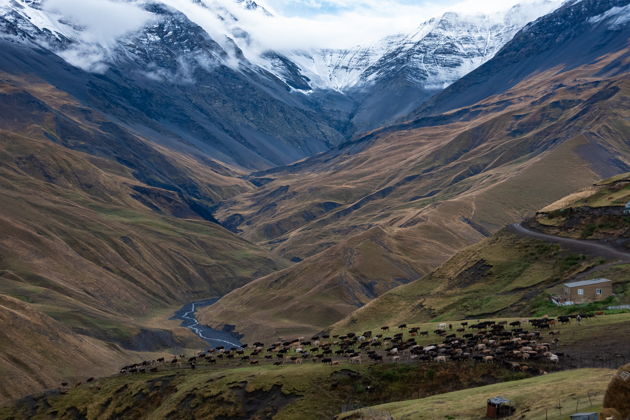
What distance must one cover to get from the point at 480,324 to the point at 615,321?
1728 cm

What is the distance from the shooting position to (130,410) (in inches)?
3398

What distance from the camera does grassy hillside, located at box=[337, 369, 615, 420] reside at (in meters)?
44.2

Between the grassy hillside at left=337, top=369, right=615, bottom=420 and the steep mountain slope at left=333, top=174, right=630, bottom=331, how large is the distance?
4105 centimetres

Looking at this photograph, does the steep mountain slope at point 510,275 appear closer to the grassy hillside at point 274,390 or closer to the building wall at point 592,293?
the building wall at point 592,293

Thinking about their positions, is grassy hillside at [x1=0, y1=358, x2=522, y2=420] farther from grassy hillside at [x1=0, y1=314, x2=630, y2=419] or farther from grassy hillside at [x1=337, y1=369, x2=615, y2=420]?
grassy hillside at [x1=337, y1=369, x2=615, y2=420]

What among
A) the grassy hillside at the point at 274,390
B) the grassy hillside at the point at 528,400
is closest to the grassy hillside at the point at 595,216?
the grassy hillside at the point at 274,390

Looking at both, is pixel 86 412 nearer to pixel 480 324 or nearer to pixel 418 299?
pixel 480 324

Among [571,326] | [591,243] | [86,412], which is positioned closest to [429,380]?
[571,326]

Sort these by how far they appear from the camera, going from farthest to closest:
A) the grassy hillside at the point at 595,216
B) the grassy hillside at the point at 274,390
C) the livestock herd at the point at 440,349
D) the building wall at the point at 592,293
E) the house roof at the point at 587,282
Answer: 1. the grassy hillside at the point at 595,216
2. the house roof at the point at 587,282
3. the building wall at the point at 592,293
4. the grassy hillside at the point at 274,390
5. the livestock herd at the point at 440,349

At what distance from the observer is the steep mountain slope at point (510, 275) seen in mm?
105125

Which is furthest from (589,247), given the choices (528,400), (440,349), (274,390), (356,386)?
(528,400)

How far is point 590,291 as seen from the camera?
93.4 meters

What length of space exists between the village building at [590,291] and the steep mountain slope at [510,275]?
1.70 metres

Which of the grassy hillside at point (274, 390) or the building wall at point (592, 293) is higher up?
the building wall at point (592, 293)
